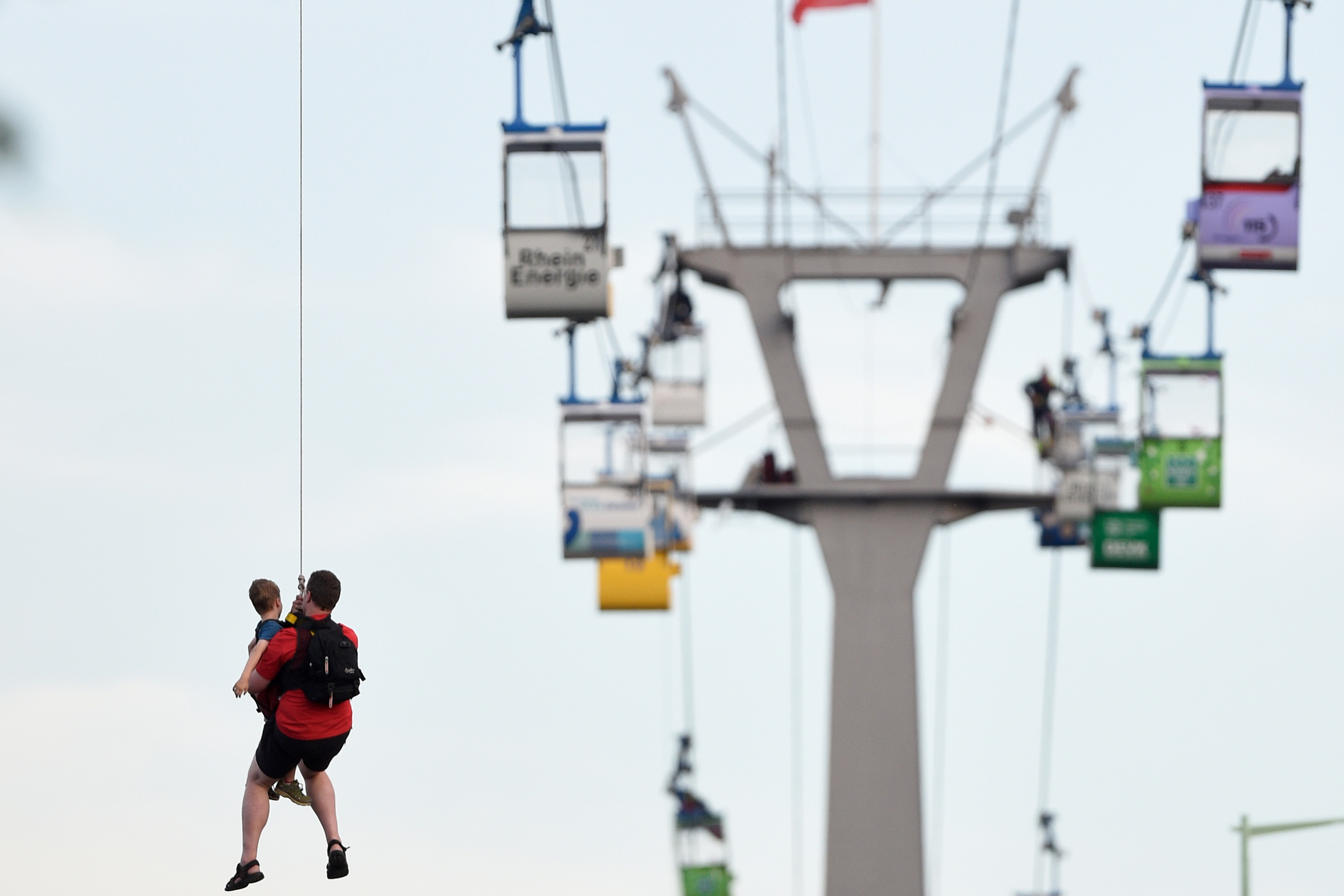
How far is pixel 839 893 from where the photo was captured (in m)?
35.8

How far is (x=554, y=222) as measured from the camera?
2431cm

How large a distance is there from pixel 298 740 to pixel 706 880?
26339 mm

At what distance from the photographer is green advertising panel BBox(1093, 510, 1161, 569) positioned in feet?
116

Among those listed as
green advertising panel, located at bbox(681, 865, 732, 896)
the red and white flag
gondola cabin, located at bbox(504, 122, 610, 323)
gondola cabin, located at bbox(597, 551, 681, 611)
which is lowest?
green advertising panel, located at bbox(681, 865, 732, 896)

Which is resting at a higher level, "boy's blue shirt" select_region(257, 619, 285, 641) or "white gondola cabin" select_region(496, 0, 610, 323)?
"white gondola cabin" select_region(496, 0, 610, 323)

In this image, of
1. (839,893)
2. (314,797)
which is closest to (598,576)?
(839,893)

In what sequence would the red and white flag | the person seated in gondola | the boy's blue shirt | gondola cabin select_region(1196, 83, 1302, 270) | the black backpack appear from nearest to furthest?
the black backpack
the boy's blue shirt
gondola cabin select_region(1196, 83, 1302, 270)
the red and white flag
the person seated in gondola

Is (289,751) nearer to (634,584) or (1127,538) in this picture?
(634,584)

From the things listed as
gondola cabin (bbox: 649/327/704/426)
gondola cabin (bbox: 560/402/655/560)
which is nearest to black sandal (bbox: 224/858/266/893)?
gondola cabin (bbox: 560/402/655/560)

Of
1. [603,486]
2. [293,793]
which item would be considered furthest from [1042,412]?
[293,793]

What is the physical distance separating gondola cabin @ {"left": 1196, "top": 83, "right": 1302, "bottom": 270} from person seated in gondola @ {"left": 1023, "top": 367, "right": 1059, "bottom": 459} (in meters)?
9.15

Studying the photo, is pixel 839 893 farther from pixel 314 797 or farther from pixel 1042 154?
pixel 314 797

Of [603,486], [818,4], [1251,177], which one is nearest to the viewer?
[1251,177]

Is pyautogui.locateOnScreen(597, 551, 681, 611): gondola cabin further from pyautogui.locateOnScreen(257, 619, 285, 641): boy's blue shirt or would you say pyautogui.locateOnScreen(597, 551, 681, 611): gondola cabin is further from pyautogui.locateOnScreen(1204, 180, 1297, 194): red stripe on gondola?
pyautogui.locateOnScreen(257, 619, 285, 641): boy's blue shirt
